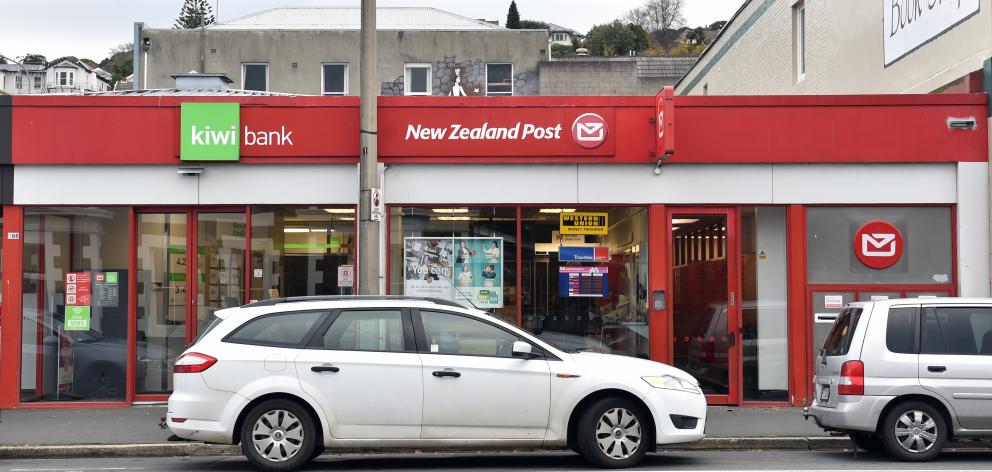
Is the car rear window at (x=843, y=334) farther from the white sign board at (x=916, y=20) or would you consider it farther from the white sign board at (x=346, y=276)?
the white sign board at (x=346, y=276)

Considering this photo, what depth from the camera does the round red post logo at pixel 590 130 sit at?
15219 mm

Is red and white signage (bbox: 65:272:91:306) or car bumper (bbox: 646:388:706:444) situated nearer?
car bumper (bbox: 646:388:706:444)

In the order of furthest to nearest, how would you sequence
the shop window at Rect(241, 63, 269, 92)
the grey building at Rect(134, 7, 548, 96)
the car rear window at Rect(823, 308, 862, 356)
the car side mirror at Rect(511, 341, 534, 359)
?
the shop window at Rect(241, 63, 269, 92) < the grey building at Rect(134, 7, 548, 96) < the car rear window at Rect(823, 308, 862, 356) < the car side mirror at Rect(511, 341, 534, 359)

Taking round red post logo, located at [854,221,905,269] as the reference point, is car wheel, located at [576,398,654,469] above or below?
below

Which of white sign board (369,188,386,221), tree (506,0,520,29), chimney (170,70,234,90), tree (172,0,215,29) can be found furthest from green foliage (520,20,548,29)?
white sign board (369,188,386,221)

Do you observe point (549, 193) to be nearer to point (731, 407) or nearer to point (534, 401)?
point (731, 407)

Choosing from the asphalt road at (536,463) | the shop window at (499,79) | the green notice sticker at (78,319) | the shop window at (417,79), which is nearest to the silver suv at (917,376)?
the asphalt road at (536,463)

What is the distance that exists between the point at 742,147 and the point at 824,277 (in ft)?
7.02

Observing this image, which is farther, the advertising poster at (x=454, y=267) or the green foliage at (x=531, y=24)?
the green foliage at (x=531, y=24)

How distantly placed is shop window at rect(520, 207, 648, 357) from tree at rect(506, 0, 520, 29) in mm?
84954

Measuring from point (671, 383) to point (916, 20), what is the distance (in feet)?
28.5

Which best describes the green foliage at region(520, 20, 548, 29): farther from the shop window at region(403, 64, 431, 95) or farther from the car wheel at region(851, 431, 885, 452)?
the car wheel at region(851, 431, 885, 452)

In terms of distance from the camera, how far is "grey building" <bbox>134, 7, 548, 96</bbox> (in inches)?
1490

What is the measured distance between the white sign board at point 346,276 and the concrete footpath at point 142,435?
2982 millimetres
